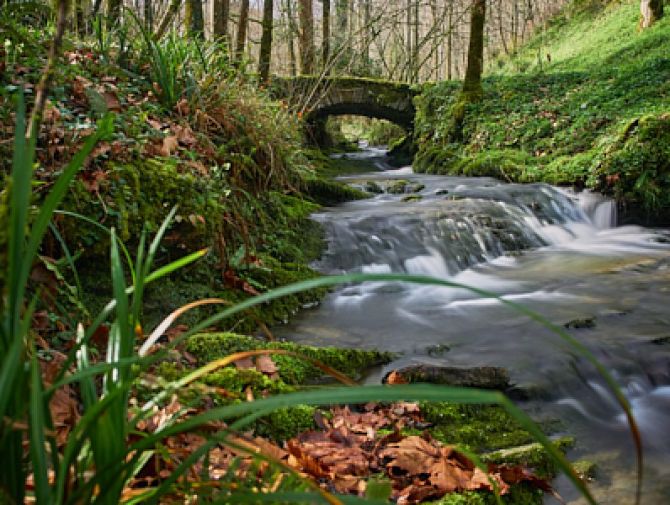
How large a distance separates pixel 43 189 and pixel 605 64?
18.6 m

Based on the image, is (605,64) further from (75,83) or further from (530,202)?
(75,83)

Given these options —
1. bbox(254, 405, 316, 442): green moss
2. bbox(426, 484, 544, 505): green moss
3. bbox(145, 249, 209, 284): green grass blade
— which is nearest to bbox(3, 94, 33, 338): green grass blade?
bbox(145, 249, 209, 284): green grass blade

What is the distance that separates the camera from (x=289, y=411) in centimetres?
256

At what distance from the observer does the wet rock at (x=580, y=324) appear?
4.82 metres

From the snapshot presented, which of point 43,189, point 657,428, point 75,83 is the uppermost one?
point 75,83

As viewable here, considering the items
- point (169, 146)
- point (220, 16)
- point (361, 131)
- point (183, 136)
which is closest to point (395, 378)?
point (169, 146)

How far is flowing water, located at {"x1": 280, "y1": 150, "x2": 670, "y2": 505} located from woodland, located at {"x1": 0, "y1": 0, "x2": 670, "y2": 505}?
0.03m

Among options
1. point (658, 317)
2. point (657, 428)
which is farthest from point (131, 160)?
point (658, 317)

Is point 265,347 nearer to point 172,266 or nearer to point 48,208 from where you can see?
point 172,266

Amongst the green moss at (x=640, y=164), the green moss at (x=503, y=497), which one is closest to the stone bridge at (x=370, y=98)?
the green moss at (x=640, y=164)

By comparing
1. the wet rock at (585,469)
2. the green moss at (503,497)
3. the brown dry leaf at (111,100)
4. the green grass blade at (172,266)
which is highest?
the brown dry leaf at (111,100)

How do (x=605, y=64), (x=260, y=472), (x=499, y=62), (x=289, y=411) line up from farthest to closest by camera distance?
(x=499, y=62)
(x=605, y=64)
(x=289, y=411)
(x=260, y=472)

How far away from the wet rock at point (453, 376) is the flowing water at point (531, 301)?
0.90 ft

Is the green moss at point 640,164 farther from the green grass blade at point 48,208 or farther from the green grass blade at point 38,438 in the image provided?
the green grass blade at point 38,438
